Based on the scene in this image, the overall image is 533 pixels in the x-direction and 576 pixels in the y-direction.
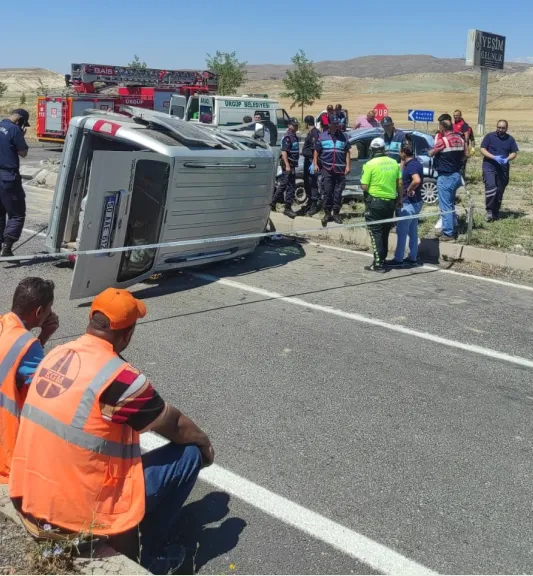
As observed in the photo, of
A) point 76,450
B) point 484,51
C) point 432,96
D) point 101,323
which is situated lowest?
point 76,450

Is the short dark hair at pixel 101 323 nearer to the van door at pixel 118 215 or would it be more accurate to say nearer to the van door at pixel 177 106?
the van door at pixel 118 215

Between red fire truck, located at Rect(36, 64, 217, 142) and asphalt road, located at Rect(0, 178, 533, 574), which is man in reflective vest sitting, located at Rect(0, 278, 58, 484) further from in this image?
red fire truck, located at Rect(36, 64, 217, 142)

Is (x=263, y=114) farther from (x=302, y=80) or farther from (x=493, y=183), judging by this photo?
(x=302, y=80)

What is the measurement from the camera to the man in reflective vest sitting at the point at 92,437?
2.96 metres

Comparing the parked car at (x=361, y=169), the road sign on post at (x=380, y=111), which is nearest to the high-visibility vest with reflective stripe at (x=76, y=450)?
the parked car at (x=361, y=169)

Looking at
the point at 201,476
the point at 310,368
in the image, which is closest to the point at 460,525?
the point at 201,476

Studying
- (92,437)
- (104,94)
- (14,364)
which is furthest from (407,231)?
(104,94)

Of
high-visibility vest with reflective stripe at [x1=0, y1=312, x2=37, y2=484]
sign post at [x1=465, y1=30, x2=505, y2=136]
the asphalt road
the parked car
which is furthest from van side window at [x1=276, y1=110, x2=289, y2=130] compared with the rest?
sign post at [x1=465, y1=30, x2=505, y2=136]

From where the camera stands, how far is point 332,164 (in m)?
11.8

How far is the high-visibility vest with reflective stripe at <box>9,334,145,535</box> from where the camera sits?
296cm

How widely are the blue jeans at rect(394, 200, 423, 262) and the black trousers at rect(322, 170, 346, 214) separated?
1.96m

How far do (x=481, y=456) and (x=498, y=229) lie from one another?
757 centimetres

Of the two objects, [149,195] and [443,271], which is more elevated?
[149,195]

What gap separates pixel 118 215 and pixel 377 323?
2930 mm
